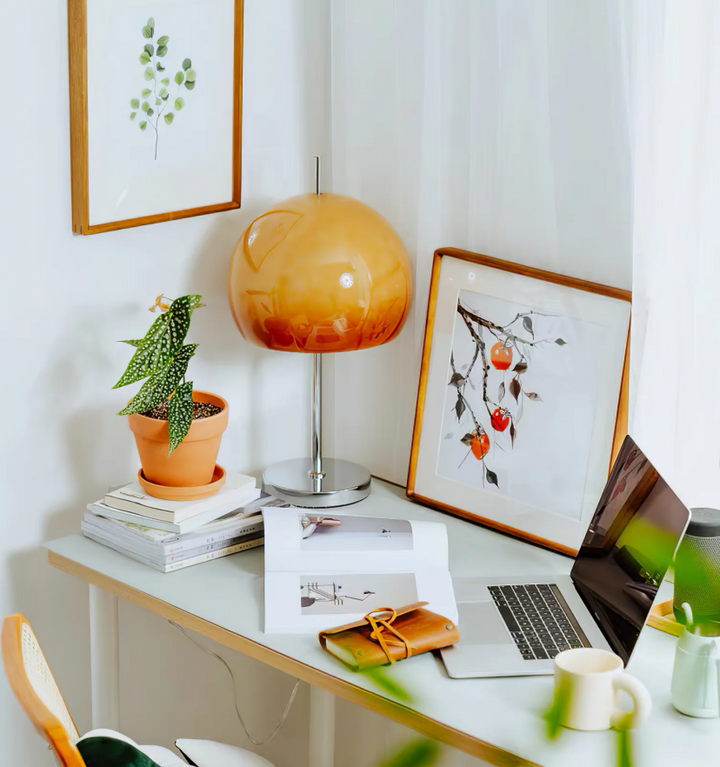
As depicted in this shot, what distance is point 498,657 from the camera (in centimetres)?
103

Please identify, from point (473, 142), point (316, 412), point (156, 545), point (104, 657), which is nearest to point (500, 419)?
point (316, 412)

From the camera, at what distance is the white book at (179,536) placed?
4.05 feet

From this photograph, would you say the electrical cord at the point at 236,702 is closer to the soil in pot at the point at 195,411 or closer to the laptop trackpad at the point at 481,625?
the soil in pot at the point at 195,411

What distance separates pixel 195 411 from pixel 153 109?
0.47m

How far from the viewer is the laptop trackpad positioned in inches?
42.2

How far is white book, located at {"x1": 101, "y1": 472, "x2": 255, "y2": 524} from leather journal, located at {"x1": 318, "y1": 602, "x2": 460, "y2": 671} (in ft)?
0.99

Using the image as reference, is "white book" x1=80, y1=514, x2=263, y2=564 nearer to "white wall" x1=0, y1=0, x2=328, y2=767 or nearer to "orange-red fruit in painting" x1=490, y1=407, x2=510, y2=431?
"white wall" x1=0, y1=0, x2=328, y2=767

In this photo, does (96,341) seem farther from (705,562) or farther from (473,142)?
(705,562)

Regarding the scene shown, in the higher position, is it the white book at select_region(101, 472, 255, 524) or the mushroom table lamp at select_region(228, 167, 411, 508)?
the mushroom table lamp at select_region(228, 167, 411, 508)

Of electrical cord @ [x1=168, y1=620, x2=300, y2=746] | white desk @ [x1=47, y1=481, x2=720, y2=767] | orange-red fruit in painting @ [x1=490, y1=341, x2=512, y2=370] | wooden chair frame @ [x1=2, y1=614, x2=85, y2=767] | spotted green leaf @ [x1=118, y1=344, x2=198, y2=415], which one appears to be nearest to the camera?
wooden chair frame @ [x1=2, y1=614, x2=85, y2=767]

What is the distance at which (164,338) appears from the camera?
1265 millimetres

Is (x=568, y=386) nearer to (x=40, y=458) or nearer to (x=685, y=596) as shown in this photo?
(x=685, y=596)

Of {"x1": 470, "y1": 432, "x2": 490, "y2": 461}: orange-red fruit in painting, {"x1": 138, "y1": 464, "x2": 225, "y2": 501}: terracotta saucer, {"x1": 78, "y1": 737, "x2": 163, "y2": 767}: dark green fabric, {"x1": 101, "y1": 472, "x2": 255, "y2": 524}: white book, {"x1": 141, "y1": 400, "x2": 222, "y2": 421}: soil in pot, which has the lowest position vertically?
{"x1": 78, "y1": 737, "x2": 163, "y2": 767}: dark green fabric

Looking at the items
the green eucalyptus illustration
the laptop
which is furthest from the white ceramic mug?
the green eucalyptus illustration
